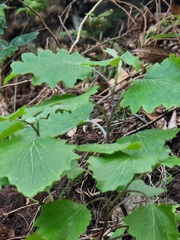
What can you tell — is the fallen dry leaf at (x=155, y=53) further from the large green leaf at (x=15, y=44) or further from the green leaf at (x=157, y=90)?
the green leaf at (x=157, y=90)

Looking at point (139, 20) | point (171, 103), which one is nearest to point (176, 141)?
point (171, 103)

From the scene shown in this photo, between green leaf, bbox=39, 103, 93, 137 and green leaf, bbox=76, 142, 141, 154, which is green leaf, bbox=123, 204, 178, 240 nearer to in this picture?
green leaf, bbox=76, 142, 141, 154

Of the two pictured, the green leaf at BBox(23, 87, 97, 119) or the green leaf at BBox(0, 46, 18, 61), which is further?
the green leaf at BBox(0, 46, 18, 61)

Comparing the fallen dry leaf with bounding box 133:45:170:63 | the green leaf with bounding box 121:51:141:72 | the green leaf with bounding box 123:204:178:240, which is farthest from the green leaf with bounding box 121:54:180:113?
the fallen dry leaf with bounding box 133:45:170:63

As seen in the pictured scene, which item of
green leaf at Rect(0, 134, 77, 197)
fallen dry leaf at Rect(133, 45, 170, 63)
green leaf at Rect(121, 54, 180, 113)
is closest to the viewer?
green leaf at Rect(0, 134, 77, 197)

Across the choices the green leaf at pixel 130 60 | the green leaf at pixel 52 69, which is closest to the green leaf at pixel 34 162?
the green leaf at pixel 52 69
